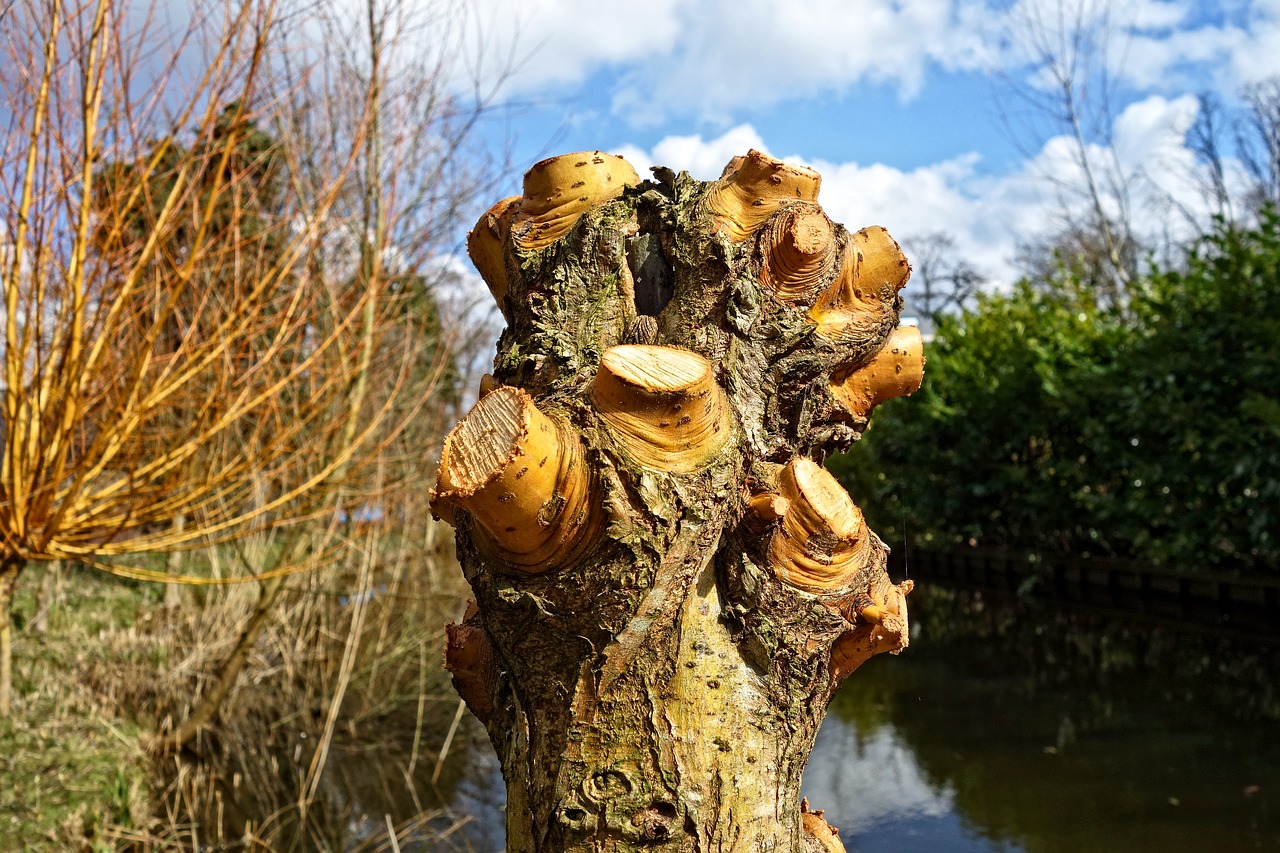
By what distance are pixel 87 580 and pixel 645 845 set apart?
27.8 feet

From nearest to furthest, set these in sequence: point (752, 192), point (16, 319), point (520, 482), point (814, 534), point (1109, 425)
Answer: point (520, 482), point (814, 534), point (752, 192), point (16, 319), point (1109, 425)

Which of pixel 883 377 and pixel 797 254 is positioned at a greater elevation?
pixel 797 254

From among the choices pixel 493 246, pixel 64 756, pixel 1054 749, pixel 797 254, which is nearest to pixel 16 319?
pixel 493 246

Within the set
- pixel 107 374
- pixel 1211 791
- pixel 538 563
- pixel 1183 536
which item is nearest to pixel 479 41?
pixel 107 374

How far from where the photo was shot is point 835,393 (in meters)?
1.66

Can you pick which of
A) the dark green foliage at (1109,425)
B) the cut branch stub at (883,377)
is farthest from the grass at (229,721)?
the cut branch stub at (883,377)

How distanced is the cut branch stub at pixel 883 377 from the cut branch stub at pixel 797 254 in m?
0.20

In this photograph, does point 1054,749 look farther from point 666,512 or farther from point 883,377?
point 666,512

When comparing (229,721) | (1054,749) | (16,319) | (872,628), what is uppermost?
(16,319)

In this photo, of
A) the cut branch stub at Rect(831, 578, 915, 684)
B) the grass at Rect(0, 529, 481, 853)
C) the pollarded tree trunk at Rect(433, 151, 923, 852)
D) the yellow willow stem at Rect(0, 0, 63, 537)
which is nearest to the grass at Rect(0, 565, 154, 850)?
the grass at Rect(0, 529, 481, 853)

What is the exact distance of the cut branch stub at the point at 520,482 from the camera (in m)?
1.23

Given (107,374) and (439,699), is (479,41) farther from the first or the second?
(439,699)

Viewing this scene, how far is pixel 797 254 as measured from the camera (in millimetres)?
1496

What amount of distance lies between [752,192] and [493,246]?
48cm
